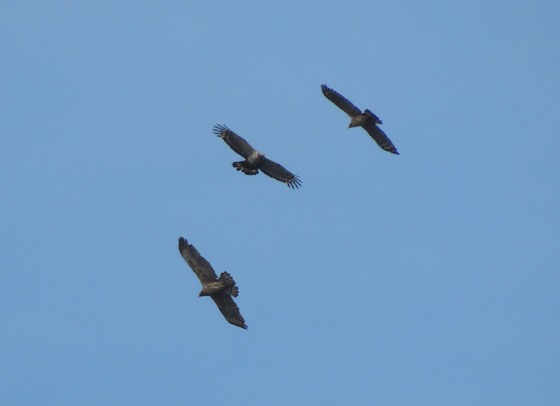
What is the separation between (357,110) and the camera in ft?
190

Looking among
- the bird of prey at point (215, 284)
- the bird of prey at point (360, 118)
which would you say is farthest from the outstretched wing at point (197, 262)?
the bird of prey at point (360, 118)

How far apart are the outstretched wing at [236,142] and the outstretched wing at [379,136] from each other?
4736mm

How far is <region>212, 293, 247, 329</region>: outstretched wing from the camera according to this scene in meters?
53.8

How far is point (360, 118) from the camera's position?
5797cm

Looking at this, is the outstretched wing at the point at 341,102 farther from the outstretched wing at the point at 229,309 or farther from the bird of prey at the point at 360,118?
the outstretched wing at the point at 229,309

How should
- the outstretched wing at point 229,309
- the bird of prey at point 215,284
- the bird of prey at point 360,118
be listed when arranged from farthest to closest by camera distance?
the bird of prey at point 360,118
the outstretched wing at point 229,309
the bird of prey at point 215,284

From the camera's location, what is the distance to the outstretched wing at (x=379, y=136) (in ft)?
191

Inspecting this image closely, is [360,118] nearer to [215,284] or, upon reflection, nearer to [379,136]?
[379,136]

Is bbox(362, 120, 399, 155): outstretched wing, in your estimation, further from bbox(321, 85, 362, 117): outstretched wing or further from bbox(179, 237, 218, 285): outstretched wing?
bbox(179, 237, 218, 285): outstretched wing

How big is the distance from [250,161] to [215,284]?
15.4 ft

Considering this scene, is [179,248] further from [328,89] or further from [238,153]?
[328,89]

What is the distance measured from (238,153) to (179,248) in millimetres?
4209

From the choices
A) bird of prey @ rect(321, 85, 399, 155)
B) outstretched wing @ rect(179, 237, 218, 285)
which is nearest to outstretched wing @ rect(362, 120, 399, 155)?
bird of prey @ rect(321, 85, 399, 155)

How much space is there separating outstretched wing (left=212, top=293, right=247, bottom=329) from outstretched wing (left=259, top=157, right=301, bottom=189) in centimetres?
472
